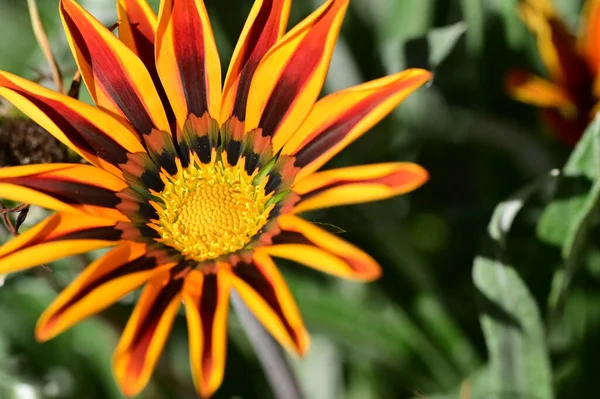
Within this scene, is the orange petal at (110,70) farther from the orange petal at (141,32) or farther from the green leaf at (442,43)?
the green leaf at (442,43)

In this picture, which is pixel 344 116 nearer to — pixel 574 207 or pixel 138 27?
pixel 138 27

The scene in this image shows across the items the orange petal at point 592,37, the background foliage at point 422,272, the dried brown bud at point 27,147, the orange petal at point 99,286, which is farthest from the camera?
the orange petal at point 592,37

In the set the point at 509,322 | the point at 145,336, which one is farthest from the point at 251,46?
the point at 509,322

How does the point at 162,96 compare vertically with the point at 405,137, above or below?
above

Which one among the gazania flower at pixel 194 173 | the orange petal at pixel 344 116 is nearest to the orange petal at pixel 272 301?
the gazania flower at pixel 194 173

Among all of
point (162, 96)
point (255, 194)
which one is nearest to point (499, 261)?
point (255, 194)

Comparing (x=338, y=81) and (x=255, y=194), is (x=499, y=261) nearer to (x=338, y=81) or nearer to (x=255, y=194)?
(x=255, y=194)

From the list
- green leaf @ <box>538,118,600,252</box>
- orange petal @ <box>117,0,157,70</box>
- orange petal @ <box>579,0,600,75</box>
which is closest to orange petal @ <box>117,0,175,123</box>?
orange petal @ <box>117,0,157,70</box>
